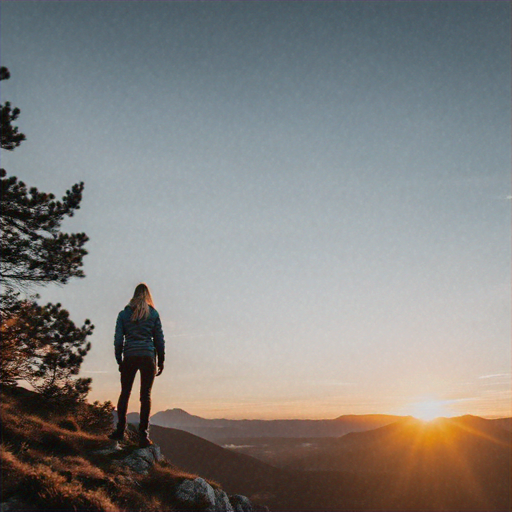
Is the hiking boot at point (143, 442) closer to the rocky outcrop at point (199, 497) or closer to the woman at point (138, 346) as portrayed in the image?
the woman at point (138, 346)

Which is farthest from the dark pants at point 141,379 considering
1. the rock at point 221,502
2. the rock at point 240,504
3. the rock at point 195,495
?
the rock at point 240,504

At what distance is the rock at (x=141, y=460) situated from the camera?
30.4 ft

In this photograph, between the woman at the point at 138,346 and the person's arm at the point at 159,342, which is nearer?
the woman at the point at 138,346

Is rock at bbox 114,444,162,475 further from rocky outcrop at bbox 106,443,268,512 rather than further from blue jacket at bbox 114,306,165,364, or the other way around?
blue jacket at bbox 114,306,165,364

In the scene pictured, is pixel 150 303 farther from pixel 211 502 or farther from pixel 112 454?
pixel 211 502

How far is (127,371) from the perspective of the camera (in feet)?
30.9

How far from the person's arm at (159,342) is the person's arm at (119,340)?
773 millimetres

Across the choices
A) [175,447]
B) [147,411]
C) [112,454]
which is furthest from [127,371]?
[175,447]

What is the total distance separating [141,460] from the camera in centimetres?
969

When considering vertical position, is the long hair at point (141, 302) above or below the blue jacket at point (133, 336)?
above

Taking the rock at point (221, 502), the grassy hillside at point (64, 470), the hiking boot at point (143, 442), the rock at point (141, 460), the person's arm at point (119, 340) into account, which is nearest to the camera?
the grassy hillside at point (64, 470)

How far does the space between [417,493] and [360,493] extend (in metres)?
28.4

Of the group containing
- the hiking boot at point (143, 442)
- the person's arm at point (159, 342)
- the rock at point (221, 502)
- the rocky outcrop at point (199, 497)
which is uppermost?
the person's arm at point (159, 342)

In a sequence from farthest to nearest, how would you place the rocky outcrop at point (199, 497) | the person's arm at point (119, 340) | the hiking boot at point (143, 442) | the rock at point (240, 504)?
the rock at point (240, 504) < the hiking boot at point (143, 442) < the person's arm at point (119, 340) < the rocky outcrop at point (199, 497)
